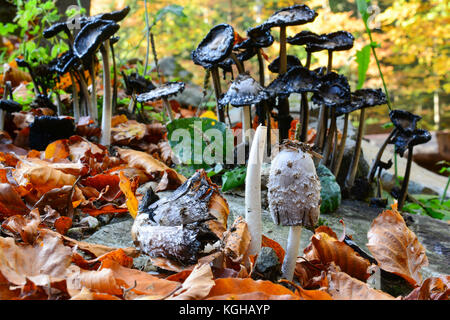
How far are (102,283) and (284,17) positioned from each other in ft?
5.39

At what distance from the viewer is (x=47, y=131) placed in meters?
2.53

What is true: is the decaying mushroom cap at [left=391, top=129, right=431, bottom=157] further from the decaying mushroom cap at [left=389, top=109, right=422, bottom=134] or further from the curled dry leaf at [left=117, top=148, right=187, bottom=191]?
the curled dry leaf at [left=117, top=148, right=187, bottom=191]

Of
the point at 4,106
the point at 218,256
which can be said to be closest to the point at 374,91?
the point at 218,256

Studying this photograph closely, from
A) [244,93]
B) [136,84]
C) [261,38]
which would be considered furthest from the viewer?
[136,84]

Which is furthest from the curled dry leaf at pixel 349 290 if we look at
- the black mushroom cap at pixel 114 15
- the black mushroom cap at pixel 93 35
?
the black mushroom cap at pixel 114 15

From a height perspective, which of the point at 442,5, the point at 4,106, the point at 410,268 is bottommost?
the point at 410,268

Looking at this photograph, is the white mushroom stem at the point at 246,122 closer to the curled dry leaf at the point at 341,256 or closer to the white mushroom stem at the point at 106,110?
the white mushroom stem at the point at 106,110

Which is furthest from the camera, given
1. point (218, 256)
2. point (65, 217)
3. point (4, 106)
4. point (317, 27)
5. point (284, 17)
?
point (317, 27)

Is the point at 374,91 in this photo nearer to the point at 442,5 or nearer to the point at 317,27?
the point at 317,27

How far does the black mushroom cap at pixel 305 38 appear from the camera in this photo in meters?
2.23

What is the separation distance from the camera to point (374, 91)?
2434 millimetres

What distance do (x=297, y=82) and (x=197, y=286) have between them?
56.5 inches

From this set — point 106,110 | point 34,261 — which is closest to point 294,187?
point 34,261

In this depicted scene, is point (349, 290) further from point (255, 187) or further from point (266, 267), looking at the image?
point (255, 187)
